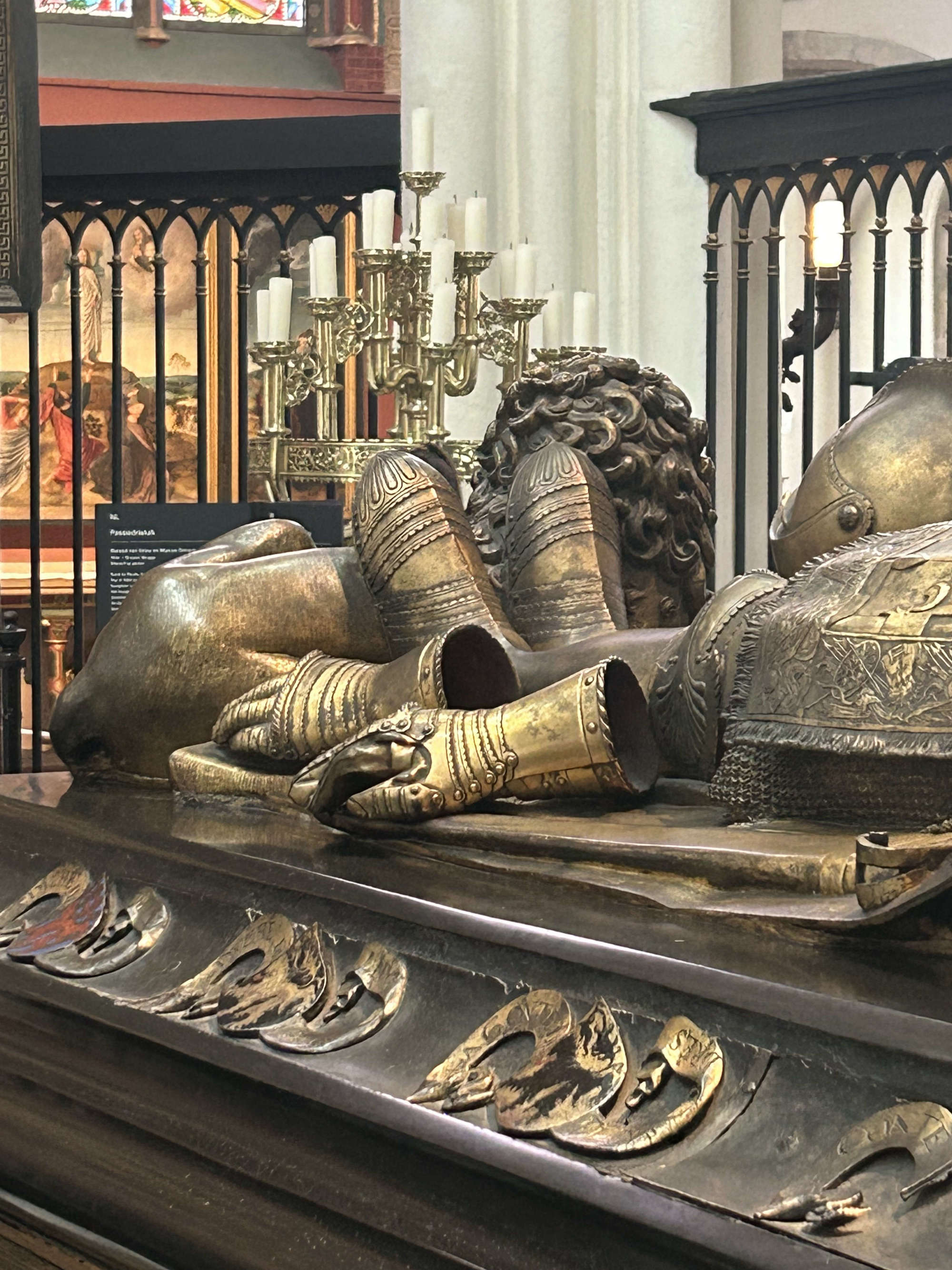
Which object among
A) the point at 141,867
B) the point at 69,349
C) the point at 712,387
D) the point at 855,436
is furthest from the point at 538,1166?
the point at 69,349

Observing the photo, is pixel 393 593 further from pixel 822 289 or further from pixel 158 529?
pixel 822 289

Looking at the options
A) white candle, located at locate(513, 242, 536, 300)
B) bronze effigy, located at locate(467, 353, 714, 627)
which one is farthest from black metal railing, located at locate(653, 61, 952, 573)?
bronze effigy, located at locate(467, 353, 714, 627)

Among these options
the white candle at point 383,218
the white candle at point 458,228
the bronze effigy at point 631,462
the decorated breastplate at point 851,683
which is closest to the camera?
the decorated breastplate at point 851,683

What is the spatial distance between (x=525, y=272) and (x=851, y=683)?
3.39 meters

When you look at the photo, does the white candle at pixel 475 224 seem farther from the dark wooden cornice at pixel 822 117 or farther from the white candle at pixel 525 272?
the dark wooden cornice at pixel 822 117

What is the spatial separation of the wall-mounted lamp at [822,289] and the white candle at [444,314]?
82.7 inches

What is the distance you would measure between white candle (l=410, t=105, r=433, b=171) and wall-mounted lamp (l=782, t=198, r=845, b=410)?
176 cm

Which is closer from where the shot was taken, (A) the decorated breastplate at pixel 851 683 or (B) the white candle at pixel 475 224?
(A) the decorated breastplate at pixel 851 683

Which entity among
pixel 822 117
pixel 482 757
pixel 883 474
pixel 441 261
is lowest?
pixel 482 757

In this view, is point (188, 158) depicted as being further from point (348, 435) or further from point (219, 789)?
point (219, 789)

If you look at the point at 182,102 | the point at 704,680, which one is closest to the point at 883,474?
the point at 704,680

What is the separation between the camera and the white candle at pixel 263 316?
187 inches

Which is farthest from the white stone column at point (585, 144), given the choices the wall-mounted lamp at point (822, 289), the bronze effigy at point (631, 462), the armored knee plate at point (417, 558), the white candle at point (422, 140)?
the armored knee plate at point (417, 558)

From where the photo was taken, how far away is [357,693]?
2.03 meters
